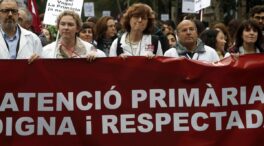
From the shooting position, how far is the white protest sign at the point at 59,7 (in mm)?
11844

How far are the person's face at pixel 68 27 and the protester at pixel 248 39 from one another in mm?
1805

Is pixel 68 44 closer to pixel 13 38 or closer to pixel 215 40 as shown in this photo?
pixel 13 38

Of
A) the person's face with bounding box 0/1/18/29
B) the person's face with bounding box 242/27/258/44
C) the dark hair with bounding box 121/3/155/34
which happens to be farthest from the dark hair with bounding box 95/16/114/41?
the person's face with bounding box 0/1/18/29

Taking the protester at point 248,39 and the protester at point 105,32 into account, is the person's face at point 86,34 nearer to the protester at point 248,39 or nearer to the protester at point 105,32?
the protester at point 105,32

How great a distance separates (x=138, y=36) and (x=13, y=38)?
1.38m

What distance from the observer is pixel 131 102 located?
7625 mm

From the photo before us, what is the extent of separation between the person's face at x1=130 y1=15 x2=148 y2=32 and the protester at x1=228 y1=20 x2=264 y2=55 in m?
1.02

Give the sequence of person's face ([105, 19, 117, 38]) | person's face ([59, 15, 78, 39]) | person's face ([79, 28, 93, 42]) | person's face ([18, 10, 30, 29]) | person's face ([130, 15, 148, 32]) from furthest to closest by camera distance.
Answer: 1. person's face ([105, 19, 117, 38])
2. person's face ([79, 28, 93, 42])
3. person's face ([18, 10, 30, 29])
4. person's face ([130, 15, 148, 32])
5. person's face ([59, 15, 78, 39])

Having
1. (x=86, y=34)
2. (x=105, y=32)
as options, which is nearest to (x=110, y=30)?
(x=105, y=32)

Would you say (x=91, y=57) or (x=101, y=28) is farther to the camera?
(x=101, y=28)

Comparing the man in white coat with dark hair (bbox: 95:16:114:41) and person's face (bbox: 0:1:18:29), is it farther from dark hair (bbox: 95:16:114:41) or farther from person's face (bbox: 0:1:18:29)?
dark hair (bbox: 95:16:114:41)

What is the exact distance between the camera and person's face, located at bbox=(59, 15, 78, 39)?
7875 mm

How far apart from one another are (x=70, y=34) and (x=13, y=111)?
99 centimetres

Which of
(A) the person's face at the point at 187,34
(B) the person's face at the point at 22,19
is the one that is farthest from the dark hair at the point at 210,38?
(B) the person's face at the point at 22,19
